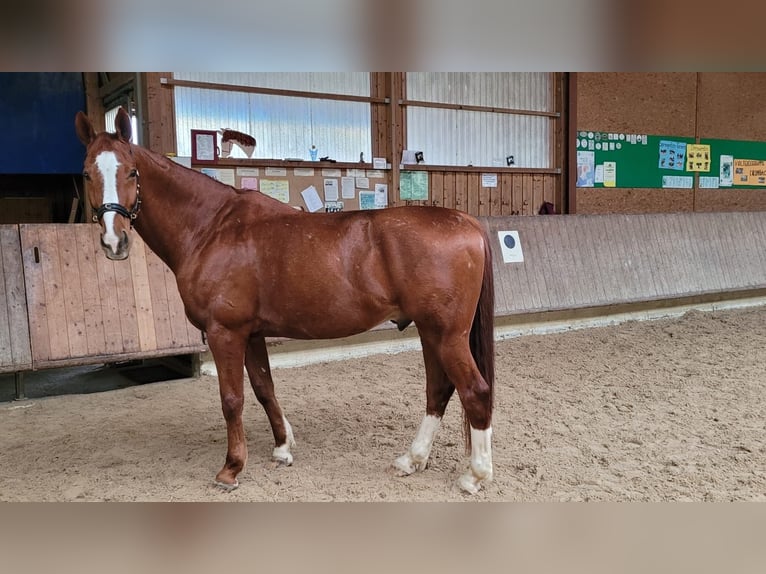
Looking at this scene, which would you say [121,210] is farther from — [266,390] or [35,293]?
[35,293]

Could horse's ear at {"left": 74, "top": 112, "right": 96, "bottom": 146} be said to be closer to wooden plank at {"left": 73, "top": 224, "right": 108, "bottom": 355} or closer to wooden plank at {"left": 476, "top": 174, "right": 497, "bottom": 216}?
wooden plank at {"left": 73, "top": 224, "right": 108, "bottom": 355}

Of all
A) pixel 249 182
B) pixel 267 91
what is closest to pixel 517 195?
pixel 267 91

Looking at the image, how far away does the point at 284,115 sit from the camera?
7.40 metres

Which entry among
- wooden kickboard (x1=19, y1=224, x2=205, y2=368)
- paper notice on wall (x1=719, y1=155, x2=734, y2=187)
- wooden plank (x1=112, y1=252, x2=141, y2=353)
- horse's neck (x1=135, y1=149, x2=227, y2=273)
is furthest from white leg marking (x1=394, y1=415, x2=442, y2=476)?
paper notice on wall (x1=719, y1=155, x2=734, y2=187)

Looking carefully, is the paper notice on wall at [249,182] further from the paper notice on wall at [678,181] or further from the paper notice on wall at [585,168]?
the paper notice on wall at [678,181]

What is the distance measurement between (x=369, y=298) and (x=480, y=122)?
6.99 m

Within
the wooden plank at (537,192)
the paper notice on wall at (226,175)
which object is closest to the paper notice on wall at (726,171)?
the wooden plank at (537,192)

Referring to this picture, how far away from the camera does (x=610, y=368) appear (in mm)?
5047

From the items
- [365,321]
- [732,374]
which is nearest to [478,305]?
[365,321]

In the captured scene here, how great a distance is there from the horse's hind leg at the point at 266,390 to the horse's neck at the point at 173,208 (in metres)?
0.62

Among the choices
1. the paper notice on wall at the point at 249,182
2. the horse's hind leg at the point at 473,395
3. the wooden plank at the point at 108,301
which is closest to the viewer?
the horse's hind leg at the point at 473,395

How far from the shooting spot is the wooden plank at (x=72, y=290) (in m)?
4.42
